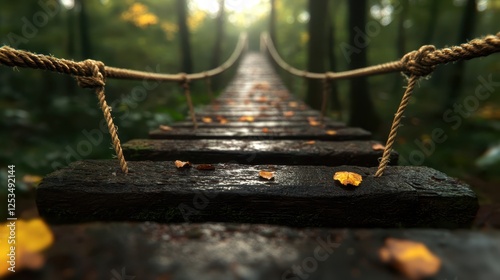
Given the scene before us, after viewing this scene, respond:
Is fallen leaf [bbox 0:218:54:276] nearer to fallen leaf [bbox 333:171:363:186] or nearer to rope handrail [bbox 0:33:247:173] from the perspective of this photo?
rope handrail [bbox 0:33:247:173]

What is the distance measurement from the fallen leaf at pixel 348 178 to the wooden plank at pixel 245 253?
480mm

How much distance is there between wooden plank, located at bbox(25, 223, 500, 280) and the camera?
0.79 m

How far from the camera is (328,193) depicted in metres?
1.34

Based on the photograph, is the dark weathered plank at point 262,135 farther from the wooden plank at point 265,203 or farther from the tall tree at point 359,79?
the tall tree at point 359,79

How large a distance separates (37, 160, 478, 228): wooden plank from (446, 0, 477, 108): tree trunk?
9.40 m

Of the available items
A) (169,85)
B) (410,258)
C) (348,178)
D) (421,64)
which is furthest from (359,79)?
(169,85)

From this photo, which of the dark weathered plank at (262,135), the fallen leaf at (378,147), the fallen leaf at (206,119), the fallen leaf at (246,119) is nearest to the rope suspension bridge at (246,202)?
the fallen leaf at (378,147)

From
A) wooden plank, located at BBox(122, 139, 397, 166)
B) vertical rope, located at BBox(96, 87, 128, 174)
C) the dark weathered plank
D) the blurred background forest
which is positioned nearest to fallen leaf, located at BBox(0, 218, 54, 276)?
vertical rope, located at BBox(96, 87, 128, 174)

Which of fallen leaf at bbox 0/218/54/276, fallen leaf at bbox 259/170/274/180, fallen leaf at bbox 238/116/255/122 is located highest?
fallen leaf at bbox 0/218/54/276

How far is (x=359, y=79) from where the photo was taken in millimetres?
6555

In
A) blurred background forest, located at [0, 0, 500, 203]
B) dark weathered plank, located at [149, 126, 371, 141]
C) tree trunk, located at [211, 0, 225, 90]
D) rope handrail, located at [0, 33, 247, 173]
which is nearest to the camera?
rope handrail, located at [0, 33, 247, 173]

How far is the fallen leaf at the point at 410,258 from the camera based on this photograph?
78cm

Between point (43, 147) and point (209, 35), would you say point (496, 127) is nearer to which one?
point (43, 147)

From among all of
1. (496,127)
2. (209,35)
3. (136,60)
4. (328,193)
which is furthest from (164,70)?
(328,193)
